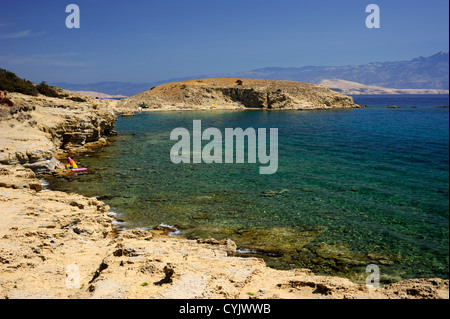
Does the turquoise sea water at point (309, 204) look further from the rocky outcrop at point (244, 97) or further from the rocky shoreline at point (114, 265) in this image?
the rocky outcrop at point (244, 97)

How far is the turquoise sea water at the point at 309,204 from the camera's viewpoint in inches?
373

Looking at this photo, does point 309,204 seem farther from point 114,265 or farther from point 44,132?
point 44,132

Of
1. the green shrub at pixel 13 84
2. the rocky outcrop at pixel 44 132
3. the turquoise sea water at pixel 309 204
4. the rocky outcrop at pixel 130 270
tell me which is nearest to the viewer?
the rocky outcrop at pixel 130 270

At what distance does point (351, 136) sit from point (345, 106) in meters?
62.1

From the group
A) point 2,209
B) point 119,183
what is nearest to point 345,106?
point 119,183

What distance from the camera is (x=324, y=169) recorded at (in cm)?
2033

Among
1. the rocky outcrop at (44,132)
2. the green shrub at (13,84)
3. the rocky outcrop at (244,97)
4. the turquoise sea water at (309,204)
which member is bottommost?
the turquoise sea water at (309,204)

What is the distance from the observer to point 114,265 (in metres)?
7.02

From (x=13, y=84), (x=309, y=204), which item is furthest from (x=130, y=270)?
(x=13, y=84)

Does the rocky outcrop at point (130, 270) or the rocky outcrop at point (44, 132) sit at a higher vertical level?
the rocky outcrop at point (44, 132)

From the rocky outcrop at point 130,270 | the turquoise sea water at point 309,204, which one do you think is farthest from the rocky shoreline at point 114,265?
the turquoise sea water at point 309,204

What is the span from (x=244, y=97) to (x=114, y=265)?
89.8 meters

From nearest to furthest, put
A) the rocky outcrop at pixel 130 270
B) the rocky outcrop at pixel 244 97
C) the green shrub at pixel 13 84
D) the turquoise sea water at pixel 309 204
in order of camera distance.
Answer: the rocky outcrop at pixel 130 270 → the turquoise sea water at pixel 309 204 → the green shrub at pixel 13 84 → the rocky outcrop at pixel 244 97

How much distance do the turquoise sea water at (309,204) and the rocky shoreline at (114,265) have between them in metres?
1.66
